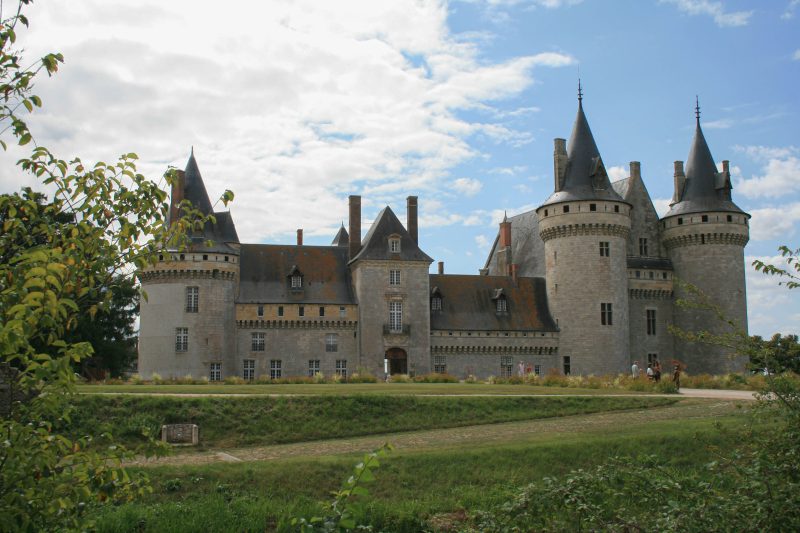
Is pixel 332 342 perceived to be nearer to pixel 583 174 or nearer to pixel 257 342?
pixel 257 342

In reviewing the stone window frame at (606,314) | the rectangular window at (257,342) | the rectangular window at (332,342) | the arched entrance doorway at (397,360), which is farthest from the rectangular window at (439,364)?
the rectangular window at (257,342)

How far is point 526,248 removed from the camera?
53.9m

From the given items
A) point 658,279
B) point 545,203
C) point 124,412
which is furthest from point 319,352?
point 124,412

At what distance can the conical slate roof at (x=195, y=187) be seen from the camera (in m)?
43.6

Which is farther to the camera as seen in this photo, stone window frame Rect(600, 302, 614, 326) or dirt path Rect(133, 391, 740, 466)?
stone window frame Rect(600, 302, 614, 326)

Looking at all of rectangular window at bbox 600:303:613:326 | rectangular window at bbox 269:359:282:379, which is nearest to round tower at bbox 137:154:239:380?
rectangular window at bbox 269:359:282:379

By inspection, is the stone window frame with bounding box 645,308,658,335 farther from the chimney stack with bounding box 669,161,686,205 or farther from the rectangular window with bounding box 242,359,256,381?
the rectangular window with bounding box 242,359,256,381

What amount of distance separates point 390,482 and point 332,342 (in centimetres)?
2911

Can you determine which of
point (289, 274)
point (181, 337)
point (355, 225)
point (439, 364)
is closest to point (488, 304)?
point (439, 364)

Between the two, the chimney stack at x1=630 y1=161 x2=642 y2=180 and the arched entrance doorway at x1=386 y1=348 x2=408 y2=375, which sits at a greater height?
the chimney stack at x1=630 y1=161 x2=642 y2=180

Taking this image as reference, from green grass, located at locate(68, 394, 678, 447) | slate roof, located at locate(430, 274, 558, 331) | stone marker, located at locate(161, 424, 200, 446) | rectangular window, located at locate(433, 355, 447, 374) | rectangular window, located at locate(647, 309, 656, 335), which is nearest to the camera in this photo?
stone marker, located at locate(161, 424, 200, 446)

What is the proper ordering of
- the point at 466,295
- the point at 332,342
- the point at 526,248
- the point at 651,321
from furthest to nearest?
the point at 526,248, the point at 466,295, the point at 651,321, the point at 332,342

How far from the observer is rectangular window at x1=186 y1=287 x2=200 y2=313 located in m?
42.4

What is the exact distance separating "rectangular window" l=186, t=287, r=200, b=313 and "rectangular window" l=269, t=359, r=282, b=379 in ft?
16.0
